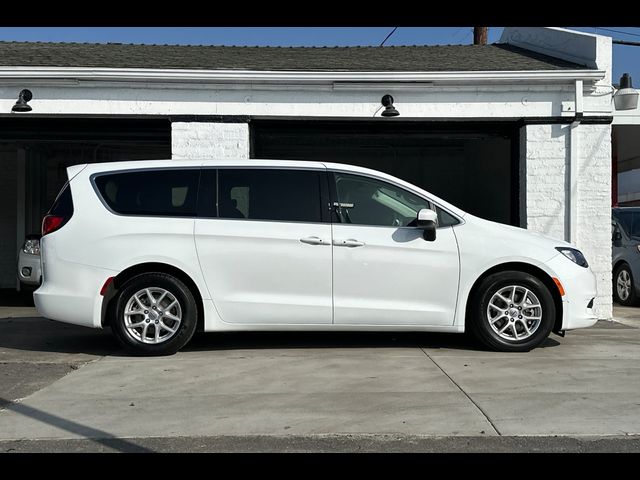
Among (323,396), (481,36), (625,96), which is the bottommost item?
(323,396)

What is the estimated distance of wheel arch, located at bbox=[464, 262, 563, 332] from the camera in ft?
22.0

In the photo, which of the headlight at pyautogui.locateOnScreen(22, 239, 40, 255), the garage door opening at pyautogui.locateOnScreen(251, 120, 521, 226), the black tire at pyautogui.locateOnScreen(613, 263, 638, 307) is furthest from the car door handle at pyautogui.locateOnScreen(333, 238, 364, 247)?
the black tire at pyautogui.locateOnScreen(613, 263, 638, 307)

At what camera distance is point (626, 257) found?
1148cm

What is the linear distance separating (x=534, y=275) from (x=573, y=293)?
394mm

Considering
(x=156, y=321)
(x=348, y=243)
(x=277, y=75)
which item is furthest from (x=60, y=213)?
(x=277, y=75)

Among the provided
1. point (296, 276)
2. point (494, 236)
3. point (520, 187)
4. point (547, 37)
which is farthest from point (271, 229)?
point (547, 37)

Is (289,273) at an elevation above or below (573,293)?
above

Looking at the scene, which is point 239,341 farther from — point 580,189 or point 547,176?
point 580,189

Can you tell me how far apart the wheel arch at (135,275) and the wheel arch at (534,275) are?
8.38 ft

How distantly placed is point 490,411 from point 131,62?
782 centimetres

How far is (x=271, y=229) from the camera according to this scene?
6.66 metres

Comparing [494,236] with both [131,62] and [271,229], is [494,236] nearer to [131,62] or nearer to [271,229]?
[271,229]

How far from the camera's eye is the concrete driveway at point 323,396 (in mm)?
4066

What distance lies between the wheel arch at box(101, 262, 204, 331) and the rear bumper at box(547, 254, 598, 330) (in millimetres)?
3357
